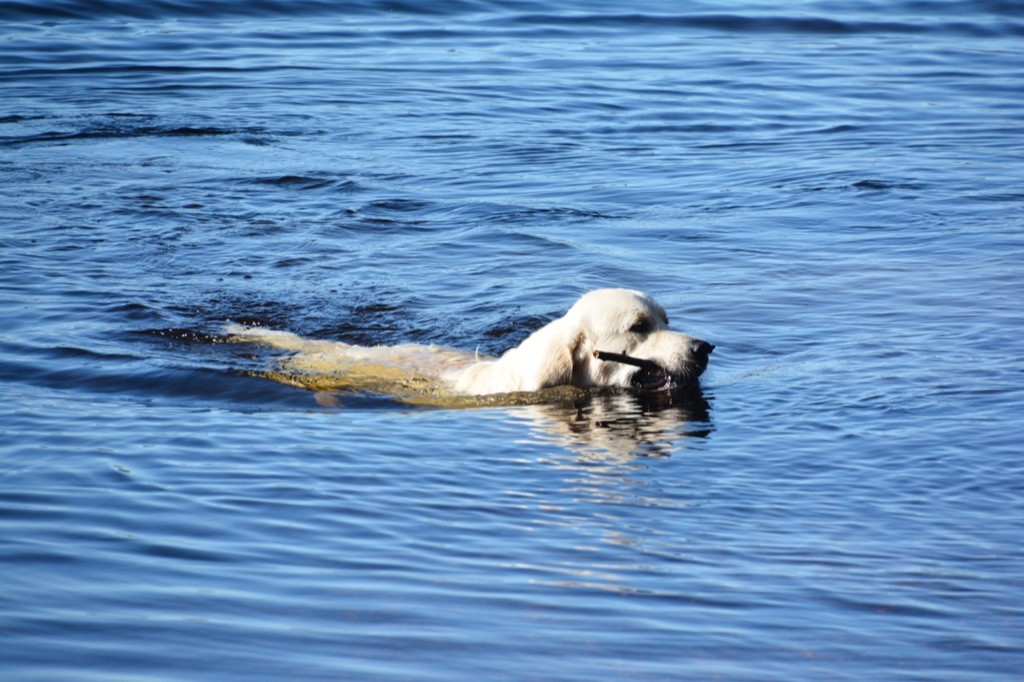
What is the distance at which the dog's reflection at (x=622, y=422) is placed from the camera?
737 cm

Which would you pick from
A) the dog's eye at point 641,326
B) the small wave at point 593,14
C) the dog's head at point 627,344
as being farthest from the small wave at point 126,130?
the dog's eye at point 641,326

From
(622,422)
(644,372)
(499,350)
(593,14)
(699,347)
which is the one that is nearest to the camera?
(622,422)

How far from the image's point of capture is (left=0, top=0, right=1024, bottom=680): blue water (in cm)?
466

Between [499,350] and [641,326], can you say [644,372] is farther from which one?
[499,350]

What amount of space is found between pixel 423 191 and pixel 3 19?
40.3 ft

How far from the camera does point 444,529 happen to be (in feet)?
18.7

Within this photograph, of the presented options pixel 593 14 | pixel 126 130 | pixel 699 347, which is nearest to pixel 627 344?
pixel 699 347

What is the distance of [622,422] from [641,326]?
60cm

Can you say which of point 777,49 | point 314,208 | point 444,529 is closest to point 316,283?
point 314,208

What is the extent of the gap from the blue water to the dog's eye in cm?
42

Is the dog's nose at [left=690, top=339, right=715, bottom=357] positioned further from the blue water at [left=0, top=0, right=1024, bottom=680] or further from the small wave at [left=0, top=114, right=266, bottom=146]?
the small wave at [left=0, top=114, right=266, bottom=146]

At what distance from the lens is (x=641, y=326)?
8.21 metres

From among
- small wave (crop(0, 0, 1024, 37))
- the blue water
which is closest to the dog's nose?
the blue water

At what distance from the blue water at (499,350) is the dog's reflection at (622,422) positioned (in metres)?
0.04
